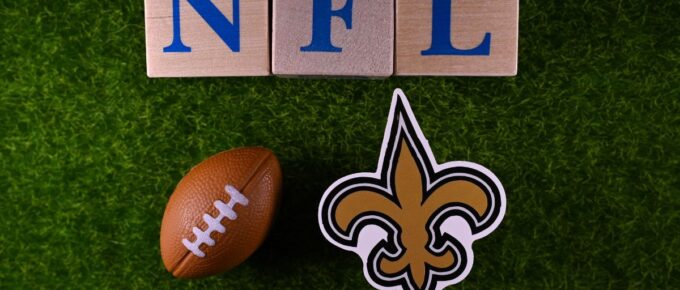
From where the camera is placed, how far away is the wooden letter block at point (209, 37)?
0.87 meters

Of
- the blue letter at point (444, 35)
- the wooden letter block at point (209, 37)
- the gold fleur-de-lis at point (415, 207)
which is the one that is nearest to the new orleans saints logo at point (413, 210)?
the gold fleur-de-lis at point (415, 207)

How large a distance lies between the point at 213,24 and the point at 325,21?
17 centimetres

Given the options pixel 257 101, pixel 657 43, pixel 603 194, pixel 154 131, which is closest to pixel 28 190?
pixel 154 131

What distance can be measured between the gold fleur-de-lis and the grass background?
27 cm

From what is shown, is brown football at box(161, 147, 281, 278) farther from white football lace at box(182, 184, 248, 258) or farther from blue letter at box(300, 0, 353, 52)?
blue letter at box(300, 0, 353, 52)

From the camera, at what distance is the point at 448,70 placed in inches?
33.8

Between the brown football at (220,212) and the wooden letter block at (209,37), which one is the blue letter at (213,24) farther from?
the brown football at (220,212)

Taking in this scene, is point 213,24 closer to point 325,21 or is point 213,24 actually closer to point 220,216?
point 325,21

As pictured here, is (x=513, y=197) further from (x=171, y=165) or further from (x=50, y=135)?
(x=50, y=135)

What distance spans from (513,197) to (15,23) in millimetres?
985

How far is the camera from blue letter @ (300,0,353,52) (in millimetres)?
839

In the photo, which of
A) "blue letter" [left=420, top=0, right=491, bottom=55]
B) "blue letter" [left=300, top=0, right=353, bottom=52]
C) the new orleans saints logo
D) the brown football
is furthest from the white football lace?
"blue letter" [left=420, top=0, right=491, bottom=55]

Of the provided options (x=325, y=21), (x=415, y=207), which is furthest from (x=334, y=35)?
(x=415, y=207)

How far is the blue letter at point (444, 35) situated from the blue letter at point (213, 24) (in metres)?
0.29
